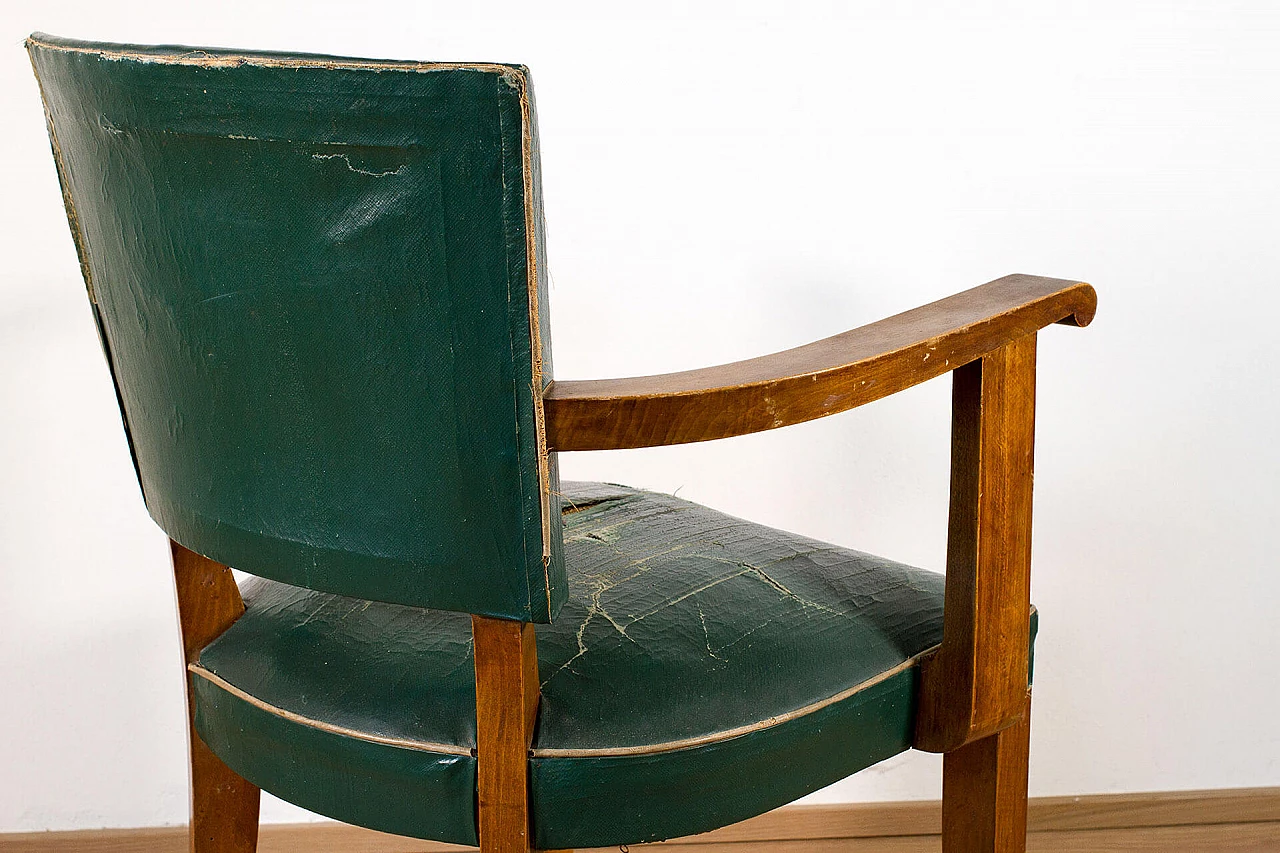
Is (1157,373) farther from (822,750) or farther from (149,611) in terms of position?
(149,611)

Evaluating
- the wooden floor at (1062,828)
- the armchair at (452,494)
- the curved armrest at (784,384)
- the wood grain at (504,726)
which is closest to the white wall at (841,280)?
the wooden floor at (1062,828)

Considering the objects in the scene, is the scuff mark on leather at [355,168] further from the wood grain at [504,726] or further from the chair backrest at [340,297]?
the wood grain at [504,726]

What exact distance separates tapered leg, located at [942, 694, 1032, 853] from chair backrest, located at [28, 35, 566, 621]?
42 cm

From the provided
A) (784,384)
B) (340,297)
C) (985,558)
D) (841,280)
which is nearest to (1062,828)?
(841,280)

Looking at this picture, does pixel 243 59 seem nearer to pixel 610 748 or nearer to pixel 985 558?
pixel 610 748

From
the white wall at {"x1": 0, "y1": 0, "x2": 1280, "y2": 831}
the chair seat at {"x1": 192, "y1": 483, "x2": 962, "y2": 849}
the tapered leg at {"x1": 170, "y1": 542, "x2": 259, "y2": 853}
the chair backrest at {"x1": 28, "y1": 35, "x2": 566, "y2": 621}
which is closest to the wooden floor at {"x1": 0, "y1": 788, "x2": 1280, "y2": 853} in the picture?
the white wall at {"x1": 0, "y1": 0, "x2": 1280, "y2": 831}

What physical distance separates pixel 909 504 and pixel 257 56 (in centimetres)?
122

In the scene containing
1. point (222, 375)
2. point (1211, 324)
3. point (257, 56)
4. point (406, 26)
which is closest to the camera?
point (257, 56)

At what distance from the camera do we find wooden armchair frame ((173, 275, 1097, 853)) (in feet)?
2.44

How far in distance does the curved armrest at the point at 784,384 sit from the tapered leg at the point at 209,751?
0.40m

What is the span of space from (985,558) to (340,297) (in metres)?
0.49

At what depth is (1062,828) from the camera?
71.7 inches

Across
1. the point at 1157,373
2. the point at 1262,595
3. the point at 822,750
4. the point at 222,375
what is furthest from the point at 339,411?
the point at 1262,595

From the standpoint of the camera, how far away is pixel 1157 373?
5.58ft
